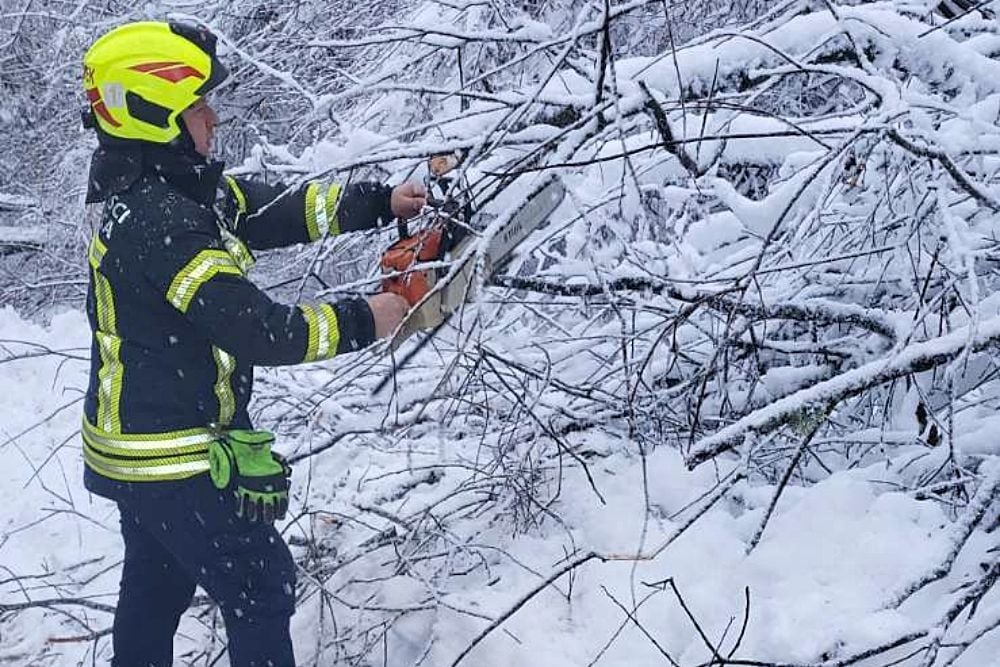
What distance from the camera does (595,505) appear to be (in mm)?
3121

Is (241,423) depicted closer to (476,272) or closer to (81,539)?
(476,272)

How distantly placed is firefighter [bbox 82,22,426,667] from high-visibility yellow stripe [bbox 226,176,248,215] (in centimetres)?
9

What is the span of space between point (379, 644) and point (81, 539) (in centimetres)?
197

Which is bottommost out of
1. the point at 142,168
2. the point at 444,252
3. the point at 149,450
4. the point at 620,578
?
the point at 620,578

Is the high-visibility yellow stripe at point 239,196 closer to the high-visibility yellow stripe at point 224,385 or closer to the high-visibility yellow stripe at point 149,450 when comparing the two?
the high-visibility yellow stripe at point 224,385

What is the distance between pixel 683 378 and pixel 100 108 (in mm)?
1842

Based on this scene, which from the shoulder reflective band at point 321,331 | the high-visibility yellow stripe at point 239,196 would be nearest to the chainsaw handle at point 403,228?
the shoulder reflective band at point 321,331

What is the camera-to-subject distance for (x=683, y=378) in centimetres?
326

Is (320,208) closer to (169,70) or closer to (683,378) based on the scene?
(169,70)

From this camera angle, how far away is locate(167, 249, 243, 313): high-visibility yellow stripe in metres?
2.36

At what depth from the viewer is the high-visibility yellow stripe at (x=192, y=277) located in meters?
2.36

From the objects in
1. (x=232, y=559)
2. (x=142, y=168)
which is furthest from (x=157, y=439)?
(x=142, y=168)

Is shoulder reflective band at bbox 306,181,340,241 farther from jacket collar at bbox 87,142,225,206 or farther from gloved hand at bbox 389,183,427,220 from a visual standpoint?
jacket collar at bbox 87,142,225,206

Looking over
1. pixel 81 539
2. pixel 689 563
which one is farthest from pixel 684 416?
pixel 81 539
